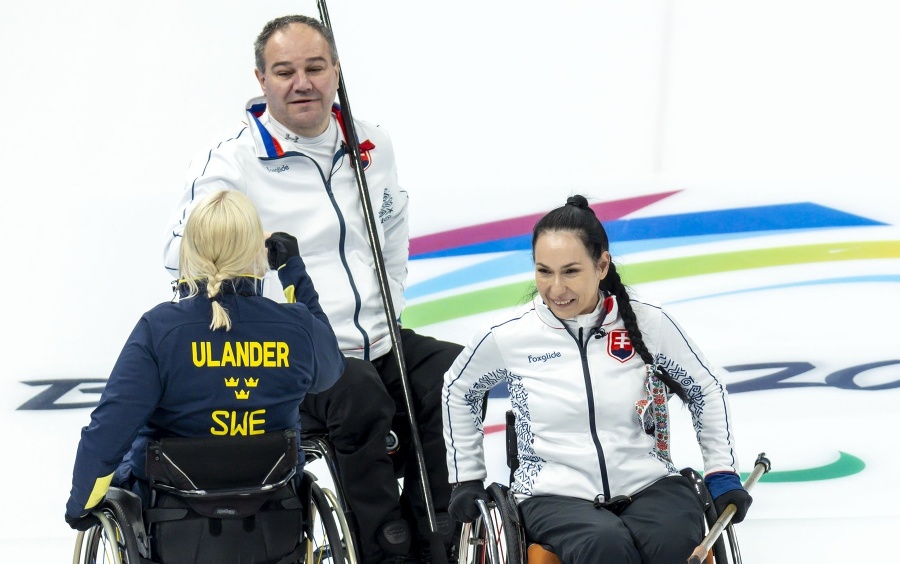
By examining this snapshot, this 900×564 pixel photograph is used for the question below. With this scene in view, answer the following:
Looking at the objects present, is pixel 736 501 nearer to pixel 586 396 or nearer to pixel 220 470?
pixel 586 396

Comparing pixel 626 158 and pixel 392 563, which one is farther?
pixel 626 158

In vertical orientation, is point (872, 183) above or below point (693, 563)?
above

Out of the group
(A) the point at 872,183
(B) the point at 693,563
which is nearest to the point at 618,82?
(A) the point at 872,183

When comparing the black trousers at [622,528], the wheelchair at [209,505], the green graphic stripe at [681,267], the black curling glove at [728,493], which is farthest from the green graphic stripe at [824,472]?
the wheelchair at [209,505]

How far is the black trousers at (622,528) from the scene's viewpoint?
6.99 ft

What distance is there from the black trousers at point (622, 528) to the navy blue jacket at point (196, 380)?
511 millimetres

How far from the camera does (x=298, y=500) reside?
7.32ft

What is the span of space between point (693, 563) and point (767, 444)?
6.62ft

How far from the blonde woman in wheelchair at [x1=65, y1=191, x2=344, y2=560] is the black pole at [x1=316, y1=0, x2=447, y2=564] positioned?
20.0 inches

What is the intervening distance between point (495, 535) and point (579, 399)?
0.32 meters

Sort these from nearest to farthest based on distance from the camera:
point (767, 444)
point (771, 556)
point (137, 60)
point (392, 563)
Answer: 1. point (392, 563)
2. point (771, 556)
3. point (767, 444)
4. point (137, 60)

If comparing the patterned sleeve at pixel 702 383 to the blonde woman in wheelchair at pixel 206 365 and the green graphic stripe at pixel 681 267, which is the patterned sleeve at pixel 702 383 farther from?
the green graphic stripe at pixel 681 267

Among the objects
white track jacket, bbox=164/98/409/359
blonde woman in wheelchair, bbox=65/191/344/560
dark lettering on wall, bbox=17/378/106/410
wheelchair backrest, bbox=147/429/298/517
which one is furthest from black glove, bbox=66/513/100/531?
dark lettering on wall, bbox=17/378/106/410

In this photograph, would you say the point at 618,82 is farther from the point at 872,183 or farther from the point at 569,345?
the point at 569,345
